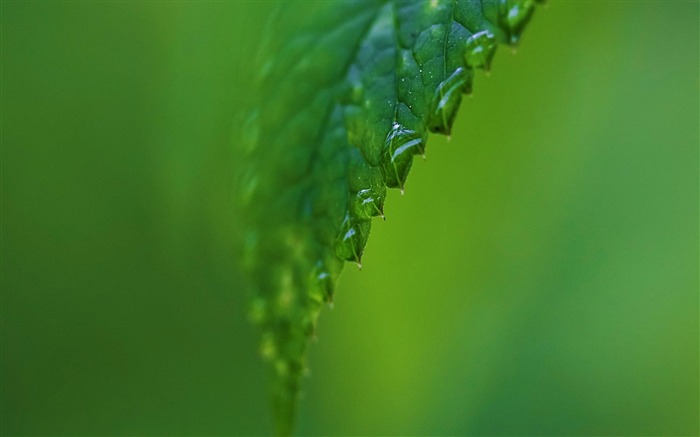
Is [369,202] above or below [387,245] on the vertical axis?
below

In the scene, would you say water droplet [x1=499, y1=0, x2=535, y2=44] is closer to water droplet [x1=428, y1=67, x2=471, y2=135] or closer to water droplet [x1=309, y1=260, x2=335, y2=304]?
water droplet [x1=428, y1=67, x2=471, y2=135]

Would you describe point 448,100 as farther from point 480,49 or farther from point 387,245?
point 387,245

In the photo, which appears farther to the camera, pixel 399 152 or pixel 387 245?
pixel 387 245

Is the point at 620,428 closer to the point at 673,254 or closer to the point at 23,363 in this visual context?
the point at 673,254

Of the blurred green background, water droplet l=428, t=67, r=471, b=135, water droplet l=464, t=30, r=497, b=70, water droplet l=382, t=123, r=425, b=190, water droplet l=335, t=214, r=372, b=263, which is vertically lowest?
water droplet l=335, t=214, r=372, b=263

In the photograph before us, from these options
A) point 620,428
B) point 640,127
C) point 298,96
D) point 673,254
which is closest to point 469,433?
point 620,428

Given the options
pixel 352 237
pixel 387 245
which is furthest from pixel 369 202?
pixel 387 245

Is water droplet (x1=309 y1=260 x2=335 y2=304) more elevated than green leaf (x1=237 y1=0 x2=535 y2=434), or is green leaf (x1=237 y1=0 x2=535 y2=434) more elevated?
green leaf (x1=237 y1=0 x2=535 y2=434)

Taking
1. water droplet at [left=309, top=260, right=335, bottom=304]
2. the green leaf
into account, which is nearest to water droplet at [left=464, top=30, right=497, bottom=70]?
the green leaf
